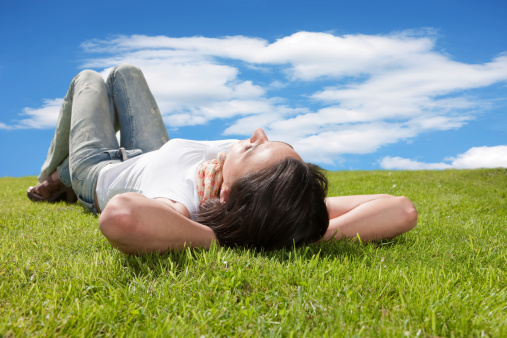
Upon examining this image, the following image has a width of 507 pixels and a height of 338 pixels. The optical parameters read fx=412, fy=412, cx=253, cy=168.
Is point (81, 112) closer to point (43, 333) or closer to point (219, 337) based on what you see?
point (43, 333)

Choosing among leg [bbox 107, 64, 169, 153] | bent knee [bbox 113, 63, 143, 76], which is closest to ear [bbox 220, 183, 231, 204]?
leg [bbox 107, 64, 169, 153]

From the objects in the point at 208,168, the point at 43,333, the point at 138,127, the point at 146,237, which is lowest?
the point at 43,333

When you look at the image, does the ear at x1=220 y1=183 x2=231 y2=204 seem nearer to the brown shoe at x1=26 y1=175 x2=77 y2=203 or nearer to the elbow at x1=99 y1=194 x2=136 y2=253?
the elbow at x1=99 y1=194 x2=136 y2=253

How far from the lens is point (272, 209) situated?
9.58ft

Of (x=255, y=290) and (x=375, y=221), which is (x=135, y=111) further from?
(x=255, y=290)

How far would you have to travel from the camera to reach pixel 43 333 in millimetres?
1936

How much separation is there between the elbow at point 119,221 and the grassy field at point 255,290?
215 millimetres

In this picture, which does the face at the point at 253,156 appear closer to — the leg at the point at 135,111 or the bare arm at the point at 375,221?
the bare arm at the point at 375,221

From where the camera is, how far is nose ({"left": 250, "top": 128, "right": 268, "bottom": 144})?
10.8 ft

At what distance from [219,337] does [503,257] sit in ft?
8.30

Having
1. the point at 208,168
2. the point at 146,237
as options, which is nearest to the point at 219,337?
the point at 146,237

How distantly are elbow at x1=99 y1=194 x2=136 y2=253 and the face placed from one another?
83 cm

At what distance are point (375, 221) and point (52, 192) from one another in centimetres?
521

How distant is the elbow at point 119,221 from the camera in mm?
2615
